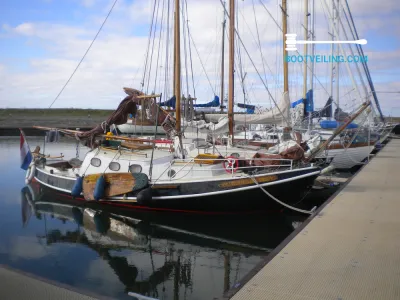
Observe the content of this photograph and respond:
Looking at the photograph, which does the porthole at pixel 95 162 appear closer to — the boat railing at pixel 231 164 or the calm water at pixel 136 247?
the calm water at pixel 136 247

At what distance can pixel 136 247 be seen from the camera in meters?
12.4

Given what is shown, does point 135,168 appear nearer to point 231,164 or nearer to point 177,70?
point 231,164

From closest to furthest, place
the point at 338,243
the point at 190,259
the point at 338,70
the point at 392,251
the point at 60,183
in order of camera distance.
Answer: the point at 392,251 < the point at 338,243 < the point at 190,259 < the point at 60,183 < the point at 338,70

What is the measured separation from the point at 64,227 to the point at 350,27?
17.4 metres

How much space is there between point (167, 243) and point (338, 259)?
6731 millimetres

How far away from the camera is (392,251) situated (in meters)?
7.20

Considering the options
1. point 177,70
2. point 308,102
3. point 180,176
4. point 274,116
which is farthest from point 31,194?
Result: point 308,102

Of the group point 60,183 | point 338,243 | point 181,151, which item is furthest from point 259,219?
point 60,183

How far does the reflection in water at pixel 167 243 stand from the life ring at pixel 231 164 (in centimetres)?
169

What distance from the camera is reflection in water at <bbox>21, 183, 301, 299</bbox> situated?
31.1 ft

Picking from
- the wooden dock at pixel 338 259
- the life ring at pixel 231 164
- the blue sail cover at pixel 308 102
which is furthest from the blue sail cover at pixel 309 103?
the wooden dock at pixel 338 259

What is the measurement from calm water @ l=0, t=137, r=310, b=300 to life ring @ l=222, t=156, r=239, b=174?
1.71 metres

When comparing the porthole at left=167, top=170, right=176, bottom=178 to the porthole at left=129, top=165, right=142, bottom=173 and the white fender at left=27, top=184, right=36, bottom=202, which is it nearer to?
the porthole at left=129, top=165, right=142, bottom=173

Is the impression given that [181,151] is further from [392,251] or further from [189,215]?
[392,251]
